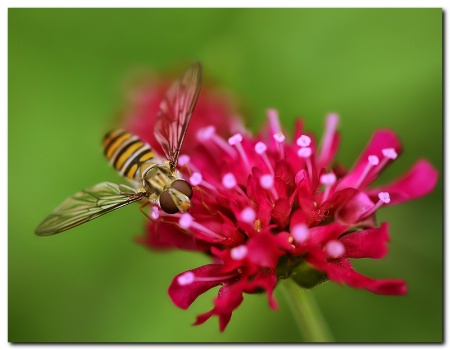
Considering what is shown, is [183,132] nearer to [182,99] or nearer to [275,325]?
[182,99]

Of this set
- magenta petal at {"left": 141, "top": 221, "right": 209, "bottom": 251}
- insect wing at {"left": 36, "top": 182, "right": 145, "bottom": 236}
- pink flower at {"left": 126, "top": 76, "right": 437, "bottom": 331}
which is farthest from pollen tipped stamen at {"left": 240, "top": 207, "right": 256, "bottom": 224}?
insect wing at {"left": 36, "top": 182, "right": 145, "bottom": 236}

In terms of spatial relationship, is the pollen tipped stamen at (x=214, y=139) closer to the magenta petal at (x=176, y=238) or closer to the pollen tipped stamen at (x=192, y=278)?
the magenta petal at (x=176, y=238)

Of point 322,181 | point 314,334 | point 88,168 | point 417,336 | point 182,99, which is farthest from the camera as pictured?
point 88,168

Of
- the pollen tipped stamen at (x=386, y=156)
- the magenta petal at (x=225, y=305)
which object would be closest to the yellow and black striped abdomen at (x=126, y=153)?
the magenta petal at (x=225, y=305)

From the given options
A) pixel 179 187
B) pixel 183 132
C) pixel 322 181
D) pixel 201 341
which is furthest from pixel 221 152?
pixel 201 341

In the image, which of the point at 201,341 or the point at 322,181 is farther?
the point at 201,341

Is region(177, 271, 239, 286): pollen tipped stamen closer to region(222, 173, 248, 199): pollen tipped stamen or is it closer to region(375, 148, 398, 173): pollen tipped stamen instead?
region(222, 173, 248, 199): pollen tipped stamen
